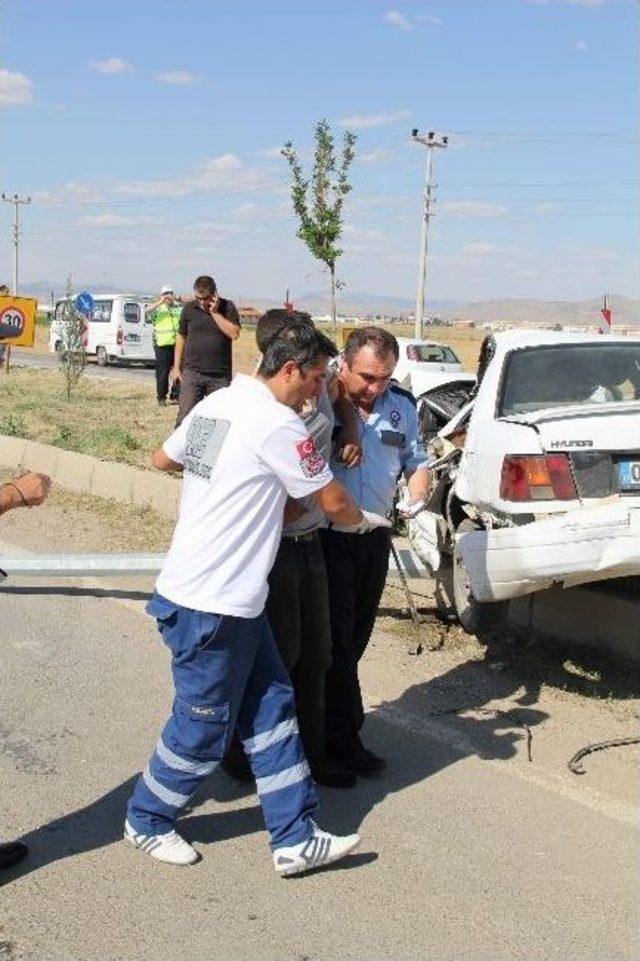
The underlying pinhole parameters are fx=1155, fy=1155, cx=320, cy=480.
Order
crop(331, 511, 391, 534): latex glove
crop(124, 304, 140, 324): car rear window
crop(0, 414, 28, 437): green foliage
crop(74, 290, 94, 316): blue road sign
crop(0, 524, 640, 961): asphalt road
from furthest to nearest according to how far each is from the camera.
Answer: crop(124, 304, 140, 324): car rear window
crop(74, 290, 94, 316): blue road sign
crop(0, 414, 28, 437): green foliage
crop(331, 511, 391, 534): latex glove
crop(0, 524, 640, 961): asphalt road

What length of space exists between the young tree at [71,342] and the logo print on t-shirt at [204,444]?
14.2m

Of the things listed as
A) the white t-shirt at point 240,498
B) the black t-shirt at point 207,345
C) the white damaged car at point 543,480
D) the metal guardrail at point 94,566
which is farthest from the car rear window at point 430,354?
the white t-shirt at point 240,498

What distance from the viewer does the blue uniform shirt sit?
15.2 ft

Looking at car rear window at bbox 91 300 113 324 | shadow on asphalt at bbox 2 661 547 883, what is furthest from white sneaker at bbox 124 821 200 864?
car rear window at bbox 91 300 113 324

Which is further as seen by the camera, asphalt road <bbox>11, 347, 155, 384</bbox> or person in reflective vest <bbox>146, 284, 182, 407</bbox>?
asphalt road <bbox>11, 347, 155, 384</bbox>

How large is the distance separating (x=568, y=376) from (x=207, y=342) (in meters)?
4.82

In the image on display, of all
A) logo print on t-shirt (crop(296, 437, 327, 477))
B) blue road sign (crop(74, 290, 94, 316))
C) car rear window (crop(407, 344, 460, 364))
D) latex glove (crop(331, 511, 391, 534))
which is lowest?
car rear window (crop(407, 344, 460, 364))

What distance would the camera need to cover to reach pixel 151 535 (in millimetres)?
8656

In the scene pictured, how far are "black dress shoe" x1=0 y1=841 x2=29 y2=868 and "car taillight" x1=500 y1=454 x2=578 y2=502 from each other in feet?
8.84

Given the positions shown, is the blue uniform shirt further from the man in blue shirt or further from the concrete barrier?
the concrete barrier

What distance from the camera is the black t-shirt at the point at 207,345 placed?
10.5m

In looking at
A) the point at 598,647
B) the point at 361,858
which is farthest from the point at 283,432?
the point at 598,647

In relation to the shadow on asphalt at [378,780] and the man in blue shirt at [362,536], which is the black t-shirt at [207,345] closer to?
the shadow on asphalt at [378,780]

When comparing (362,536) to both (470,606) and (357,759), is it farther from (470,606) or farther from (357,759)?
(470,606)
